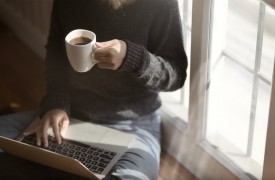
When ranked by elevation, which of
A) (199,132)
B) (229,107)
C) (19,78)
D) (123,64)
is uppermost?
(123,64)

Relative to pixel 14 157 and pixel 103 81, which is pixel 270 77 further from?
pixel 14 157

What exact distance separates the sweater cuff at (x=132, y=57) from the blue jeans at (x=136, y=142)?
0.96 feet

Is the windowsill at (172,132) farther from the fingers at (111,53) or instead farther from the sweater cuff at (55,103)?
the fingers at (111,53)

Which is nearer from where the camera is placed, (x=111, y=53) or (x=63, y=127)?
(x=111, y=53)

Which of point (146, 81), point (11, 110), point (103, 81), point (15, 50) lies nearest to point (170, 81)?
point (146, 81)

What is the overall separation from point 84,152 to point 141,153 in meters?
0.17

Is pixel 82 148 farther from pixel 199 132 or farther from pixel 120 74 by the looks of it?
pixel 199 132

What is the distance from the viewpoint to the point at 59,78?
5.84 ft

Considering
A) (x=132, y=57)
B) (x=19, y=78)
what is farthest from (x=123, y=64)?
(x=19, y=78)

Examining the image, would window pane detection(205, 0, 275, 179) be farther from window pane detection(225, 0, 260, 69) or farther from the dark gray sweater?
the dark gray sweater

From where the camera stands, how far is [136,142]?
1.71 metres

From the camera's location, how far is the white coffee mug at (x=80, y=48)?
4.53ft

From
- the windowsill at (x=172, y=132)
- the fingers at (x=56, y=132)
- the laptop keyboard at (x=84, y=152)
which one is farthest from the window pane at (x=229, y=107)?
the fingers at (x=56, y=132)

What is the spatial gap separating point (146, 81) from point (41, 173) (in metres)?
0.40
